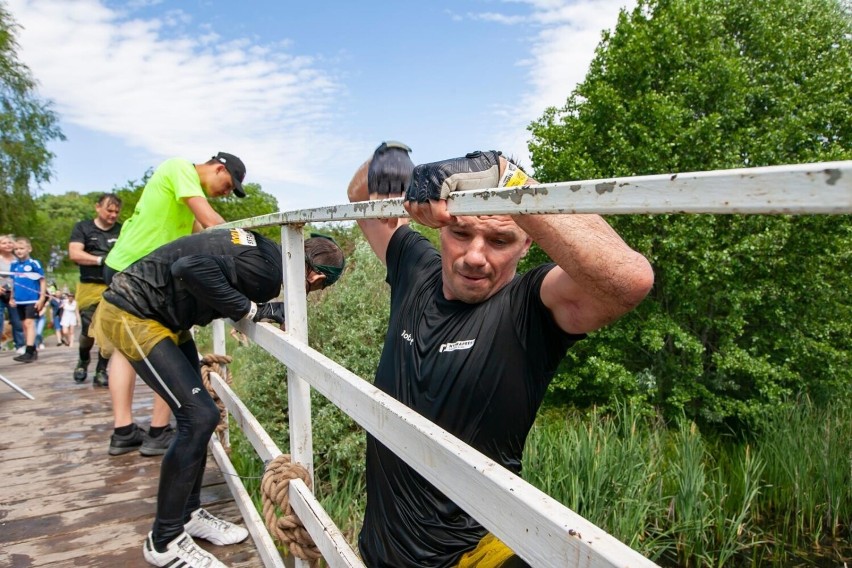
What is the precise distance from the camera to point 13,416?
4824mm

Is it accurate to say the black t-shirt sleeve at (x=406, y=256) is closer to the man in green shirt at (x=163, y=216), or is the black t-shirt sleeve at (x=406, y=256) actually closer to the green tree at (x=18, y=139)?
the man in green shirt at (x=163, y=216)

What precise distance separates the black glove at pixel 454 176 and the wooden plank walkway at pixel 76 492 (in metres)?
2.17

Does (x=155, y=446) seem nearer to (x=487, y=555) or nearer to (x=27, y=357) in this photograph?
(x=487, y=555)

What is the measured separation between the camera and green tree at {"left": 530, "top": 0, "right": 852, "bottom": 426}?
26.8 feet

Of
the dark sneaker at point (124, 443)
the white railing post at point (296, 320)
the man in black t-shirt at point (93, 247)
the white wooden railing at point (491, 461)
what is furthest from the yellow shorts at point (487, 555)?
the man in black t-shirt at point (93, 247)

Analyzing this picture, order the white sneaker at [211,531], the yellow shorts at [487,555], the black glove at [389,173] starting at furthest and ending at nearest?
1. the white sneaker at [211,531]
2. the black glove at [389,173]
3. the yellow shorts at [487,555]

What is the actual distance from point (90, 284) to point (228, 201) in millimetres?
15767

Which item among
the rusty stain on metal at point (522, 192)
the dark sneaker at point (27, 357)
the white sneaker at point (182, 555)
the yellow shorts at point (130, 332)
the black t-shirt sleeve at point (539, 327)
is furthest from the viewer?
the dark sneaker at point (27, 357)

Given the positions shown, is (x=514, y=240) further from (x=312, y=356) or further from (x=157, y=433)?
(x=157, y=433)

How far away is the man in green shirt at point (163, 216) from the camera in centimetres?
338

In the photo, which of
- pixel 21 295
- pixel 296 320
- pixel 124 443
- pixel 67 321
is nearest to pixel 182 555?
pixel 296 320

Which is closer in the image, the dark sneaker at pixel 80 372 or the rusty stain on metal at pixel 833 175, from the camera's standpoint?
the rusty stain on metal at pixel 833 175

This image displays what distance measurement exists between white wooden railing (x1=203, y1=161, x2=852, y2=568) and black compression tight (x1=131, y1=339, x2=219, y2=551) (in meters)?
0.83

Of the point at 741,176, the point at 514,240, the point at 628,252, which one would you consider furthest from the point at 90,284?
the point at 741,176
